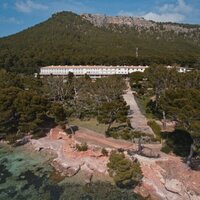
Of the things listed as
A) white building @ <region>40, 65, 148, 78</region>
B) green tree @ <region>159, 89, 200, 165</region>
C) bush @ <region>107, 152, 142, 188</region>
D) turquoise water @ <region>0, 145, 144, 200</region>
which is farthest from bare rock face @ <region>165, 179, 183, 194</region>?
white building @ <region>40, 65, 148, 78</region>

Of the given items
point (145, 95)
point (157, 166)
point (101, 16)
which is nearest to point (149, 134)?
point (157, 166)

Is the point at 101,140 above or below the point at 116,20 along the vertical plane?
below

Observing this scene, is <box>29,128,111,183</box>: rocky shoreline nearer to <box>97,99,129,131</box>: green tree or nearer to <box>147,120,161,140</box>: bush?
<box>97,99,129,131</box>: green tree

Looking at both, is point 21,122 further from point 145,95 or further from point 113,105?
point 145,95

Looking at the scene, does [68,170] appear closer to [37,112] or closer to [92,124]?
[37,112]

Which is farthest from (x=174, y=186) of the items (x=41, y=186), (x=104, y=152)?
(x=41, y=186)

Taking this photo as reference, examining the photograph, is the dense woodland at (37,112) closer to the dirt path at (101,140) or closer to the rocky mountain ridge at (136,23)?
the dirt path at (101,140)
